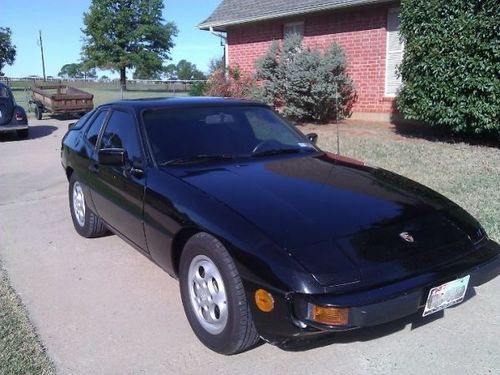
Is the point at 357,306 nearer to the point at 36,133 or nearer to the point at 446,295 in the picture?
the point at 446,295

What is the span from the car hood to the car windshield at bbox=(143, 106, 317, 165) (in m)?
0.24

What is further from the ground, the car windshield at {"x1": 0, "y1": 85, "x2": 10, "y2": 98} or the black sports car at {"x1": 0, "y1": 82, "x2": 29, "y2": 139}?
the car windshield at {"x1": 0, "y1": 85, "x2": 10, "y2": 98}

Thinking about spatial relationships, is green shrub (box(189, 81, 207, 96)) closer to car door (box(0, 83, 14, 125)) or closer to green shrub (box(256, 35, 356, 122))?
green shrub (box(256, 35, 356, 122))

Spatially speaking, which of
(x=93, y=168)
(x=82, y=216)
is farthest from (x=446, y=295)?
(x=82, y=216)

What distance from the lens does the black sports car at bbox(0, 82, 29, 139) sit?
13.5 m

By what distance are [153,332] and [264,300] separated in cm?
108

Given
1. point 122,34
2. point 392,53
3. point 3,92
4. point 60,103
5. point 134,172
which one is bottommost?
point 134,172

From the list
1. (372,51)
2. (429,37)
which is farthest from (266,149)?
(372,51)

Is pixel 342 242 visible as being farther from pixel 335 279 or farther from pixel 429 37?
pixel 429 37

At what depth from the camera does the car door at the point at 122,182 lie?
149 inches

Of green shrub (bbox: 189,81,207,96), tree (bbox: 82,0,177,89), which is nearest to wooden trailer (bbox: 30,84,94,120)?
Result: green shrub (bbox: 189,81,207,96)

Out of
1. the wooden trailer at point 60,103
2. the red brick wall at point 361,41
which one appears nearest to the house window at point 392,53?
the red brick wall at point 361,41

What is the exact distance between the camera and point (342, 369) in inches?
113

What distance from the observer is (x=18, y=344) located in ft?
10.3
